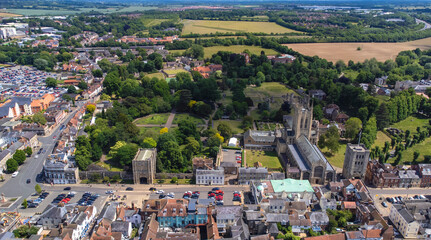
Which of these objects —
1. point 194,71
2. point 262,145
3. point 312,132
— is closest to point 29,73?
point 194,71

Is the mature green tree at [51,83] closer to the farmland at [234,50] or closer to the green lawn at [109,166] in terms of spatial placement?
the green lawn at [109,166]

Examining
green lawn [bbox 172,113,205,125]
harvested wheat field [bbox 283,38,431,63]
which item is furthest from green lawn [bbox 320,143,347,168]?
harvested wheat field [bbox 283,38,431,63]

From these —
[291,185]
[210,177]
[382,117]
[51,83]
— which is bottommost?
[210,177]

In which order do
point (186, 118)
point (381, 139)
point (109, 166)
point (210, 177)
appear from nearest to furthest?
point (210, 177) < point (109, 166) < point (381, 139) < point (186, 118)

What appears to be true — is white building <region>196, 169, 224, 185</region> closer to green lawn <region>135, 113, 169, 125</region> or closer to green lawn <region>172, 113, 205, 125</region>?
green lawn <region>172, 113, 205, 125</region>

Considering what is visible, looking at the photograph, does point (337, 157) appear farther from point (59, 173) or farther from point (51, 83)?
point (51, 83)

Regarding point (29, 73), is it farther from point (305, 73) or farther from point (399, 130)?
point (399, 130)

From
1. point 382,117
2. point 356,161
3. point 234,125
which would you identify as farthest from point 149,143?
point 382,117
